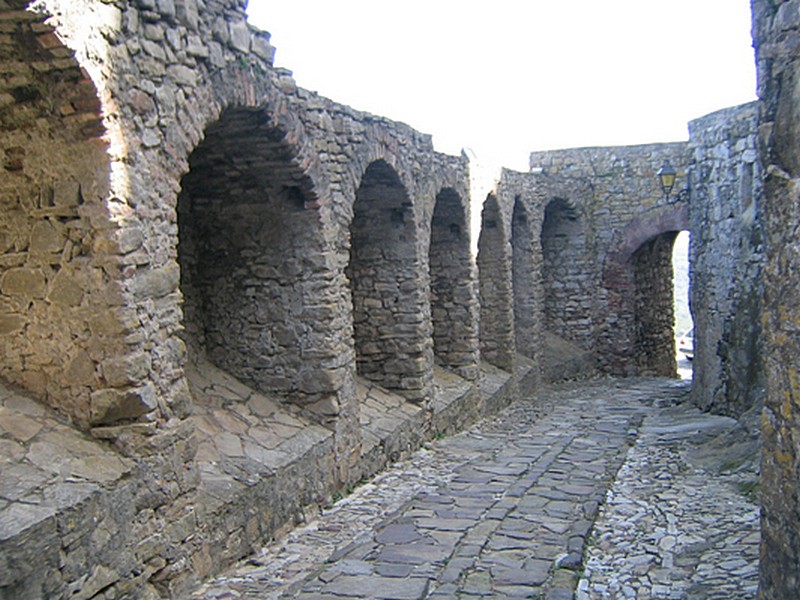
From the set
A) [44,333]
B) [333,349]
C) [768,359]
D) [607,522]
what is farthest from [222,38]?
[607,522]

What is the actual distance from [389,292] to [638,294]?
29.9ft

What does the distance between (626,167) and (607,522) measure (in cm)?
1156

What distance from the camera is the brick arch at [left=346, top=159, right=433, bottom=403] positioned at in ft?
29.5

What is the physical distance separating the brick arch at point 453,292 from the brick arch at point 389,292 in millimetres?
1925

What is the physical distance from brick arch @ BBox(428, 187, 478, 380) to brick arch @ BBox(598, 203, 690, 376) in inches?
239

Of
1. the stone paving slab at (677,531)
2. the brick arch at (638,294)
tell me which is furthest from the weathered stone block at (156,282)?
the brick arch at (638,294)

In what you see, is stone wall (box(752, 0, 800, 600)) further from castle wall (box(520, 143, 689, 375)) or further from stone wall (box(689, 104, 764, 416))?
castle wall (box(520, 143, 689, 375))

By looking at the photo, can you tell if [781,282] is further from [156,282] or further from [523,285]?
[523,285]

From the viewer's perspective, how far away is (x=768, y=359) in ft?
10.6

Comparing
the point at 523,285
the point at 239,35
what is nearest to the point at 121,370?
the point at 239,35

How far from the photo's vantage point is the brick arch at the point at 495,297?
1290cm

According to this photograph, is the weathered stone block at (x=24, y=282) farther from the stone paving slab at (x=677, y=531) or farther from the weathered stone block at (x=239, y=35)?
the stone paving slab at (x=677, y=531)

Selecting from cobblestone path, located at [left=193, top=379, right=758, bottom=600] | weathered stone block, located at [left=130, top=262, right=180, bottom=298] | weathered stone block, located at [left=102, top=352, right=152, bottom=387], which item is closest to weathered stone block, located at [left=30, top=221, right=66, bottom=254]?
weathered stone block, located at [left=130, top=262, right=180, bottom=298]

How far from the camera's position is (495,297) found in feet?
42.5
